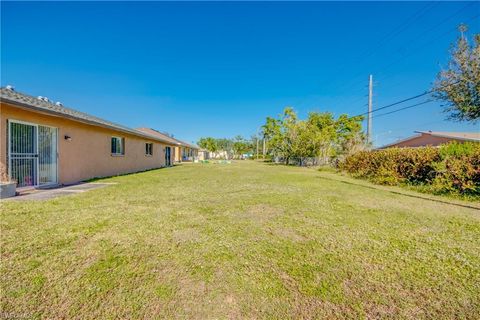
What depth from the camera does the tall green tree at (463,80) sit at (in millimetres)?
9828

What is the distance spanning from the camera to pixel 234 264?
2551mm

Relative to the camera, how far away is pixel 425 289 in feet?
7.03

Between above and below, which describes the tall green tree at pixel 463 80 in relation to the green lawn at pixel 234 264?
above

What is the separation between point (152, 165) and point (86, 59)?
10.1 metres

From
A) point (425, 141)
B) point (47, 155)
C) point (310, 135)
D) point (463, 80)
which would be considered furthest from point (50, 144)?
point (425, 141)

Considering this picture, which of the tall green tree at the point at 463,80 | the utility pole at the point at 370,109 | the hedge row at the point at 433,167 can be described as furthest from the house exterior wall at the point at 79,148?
the utility pole at the point at 370,109

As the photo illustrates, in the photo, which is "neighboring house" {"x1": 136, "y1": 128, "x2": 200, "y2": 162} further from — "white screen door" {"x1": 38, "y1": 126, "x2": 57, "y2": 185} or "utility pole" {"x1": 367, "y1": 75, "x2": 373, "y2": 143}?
"utility pole" {"x1": 367, "y1": 75, "x2": 373, "y2": 143}

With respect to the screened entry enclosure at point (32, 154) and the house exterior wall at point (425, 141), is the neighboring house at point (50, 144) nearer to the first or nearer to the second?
the screened entry enclosure at point (32, 154)

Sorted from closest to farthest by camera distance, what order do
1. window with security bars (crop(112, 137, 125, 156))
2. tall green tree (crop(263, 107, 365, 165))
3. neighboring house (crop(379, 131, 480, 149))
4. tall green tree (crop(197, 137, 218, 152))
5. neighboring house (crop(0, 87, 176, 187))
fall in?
neighboring house (crop(0, 87, 176, 187)) → window with security bars (crop(112, 137, 125, 156)) → neighboring house (crop(379, 131, 480, 149)) → tall green tree (crop(263, 107, 365, 165)) → tall green tree (crop(197, 137, 218, 152))

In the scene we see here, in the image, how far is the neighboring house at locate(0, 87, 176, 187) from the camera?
6254mm

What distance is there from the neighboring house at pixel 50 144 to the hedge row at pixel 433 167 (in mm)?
13595

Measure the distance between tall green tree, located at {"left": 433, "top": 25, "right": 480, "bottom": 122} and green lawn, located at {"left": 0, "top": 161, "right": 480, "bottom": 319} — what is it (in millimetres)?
9122

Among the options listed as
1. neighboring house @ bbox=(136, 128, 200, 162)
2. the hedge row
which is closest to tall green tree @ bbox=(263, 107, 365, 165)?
the hedge row

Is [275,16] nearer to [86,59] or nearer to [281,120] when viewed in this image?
[86,59]
